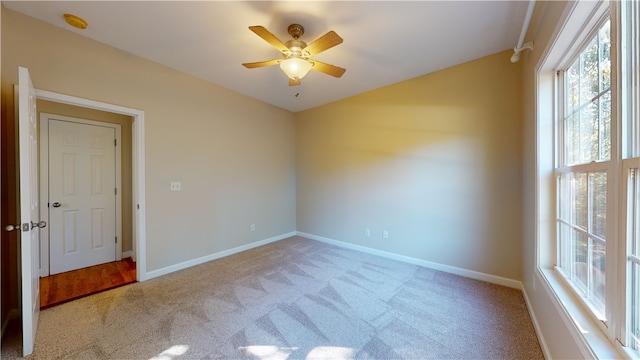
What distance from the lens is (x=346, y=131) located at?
13.3 feet

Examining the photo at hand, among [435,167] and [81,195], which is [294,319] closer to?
[435,167]

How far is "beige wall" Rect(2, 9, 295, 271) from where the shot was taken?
219cm

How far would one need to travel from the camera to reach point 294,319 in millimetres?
2064

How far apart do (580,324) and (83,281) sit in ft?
14.8

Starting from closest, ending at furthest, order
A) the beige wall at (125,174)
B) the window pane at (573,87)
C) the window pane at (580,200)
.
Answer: the window pane at (580,200)
the window pane at (573,87)
the beige wall at (125,174)

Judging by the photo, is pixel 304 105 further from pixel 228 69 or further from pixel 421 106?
pixel 421 106

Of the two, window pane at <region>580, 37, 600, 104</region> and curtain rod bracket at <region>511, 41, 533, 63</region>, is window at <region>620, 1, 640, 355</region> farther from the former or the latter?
curtain rod bracket at <region>511, 41, 533, 63</region>

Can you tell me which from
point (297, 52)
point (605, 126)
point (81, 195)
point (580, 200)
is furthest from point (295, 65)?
point (81, 195)

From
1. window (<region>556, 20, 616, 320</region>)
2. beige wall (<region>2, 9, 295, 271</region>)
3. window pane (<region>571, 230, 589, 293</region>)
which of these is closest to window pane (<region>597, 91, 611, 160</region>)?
window (<region>556, 20, 616, 320</region>)

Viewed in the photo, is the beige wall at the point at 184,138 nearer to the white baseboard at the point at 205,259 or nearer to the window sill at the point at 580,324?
the white baseboard at the point at 205,259

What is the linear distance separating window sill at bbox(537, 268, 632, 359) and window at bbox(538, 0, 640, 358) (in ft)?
0.08

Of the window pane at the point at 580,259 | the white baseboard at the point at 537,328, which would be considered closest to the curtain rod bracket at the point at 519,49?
the window pane at the point at 580,259

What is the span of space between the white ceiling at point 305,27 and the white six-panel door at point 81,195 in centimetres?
155

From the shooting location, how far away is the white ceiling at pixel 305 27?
1.93 m
